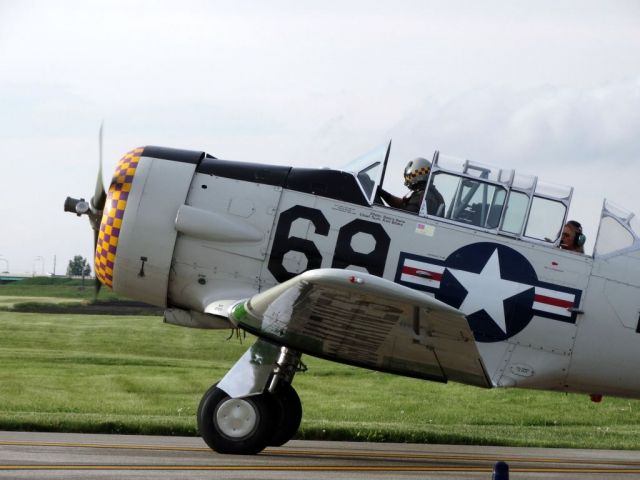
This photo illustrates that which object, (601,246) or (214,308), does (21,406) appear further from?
(601,246)

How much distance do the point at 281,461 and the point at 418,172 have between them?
10.4 feet

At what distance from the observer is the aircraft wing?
876 centimetres

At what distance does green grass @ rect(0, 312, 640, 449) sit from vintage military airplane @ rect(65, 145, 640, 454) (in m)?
2.94

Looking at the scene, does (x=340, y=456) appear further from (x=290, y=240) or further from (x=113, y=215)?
(x=113, y=215)

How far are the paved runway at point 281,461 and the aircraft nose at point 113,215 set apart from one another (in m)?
1.84

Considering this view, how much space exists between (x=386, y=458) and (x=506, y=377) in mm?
1548

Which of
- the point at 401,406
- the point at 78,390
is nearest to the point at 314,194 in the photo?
the point at 401,406

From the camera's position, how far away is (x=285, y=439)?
38.0 feet

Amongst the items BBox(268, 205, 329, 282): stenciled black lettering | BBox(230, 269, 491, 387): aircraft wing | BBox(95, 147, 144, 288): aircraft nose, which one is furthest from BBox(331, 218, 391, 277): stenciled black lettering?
BBox(95, 147, 144, 288): aircraft nose

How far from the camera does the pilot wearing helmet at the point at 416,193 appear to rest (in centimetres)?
1099

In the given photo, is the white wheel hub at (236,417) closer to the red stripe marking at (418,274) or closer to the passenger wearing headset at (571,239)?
the red stripe marking at (418,274)

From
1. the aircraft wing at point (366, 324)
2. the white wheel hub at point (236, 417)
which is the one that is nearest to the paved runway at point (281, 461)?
the white wheel hub at point (236, 417)

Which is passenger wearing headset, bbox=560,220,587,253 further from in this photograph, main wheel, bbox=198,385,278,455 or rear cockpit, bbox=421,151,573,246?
main wheel, bbox=198,385,278,455

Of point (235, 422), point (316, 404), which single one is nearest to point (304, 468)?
point (235, 422)
